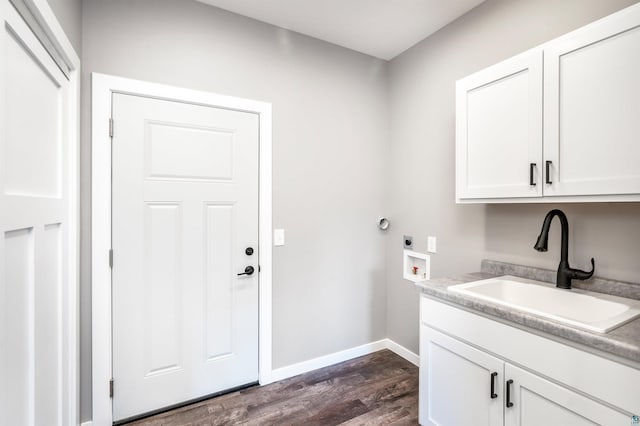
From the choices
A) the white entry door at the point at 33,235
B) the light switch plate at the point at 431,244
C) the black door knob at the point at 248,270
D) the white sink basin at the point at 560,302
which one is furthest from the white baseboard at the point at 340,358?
the white entry door at the point at 33,235

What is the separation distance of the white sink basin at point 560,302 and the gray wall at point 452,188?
188mm

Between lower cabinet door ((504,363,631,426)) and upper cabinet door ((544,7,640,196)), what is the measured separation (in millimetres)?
820

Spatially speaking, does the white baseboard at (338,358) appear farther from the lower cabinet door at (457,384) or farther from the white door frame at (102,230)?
the white door frame at (102,230)

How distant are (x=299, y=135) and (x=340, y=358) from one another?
1922mm

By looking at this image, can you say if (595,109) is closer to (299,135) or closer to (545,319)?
(545,319)

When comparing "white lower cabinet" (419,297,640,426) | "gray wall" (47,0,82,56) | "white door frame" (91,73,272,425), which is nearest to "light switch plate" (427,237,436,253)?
"white lower cabinet" (419,297,640,426)

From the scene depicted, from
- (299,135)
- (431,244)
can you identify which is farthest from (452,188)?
(299,135)

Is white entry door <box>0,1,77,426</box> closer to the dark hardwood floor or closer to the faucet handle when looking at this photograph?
the dark hardwood floor

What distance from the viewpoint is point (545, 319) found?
1181 mm

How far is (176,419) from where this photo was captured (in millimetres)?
1898

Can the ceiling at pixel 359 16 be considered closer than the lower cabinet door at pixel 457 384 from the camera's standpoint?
No

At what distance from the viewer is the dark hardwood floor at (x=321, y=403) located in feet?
6.23

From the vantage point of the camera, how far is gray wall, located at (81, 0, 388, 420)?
1.83 meters

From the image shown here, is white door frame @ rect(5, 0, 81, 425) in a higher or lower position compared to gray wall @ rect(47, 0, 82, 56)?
lower
